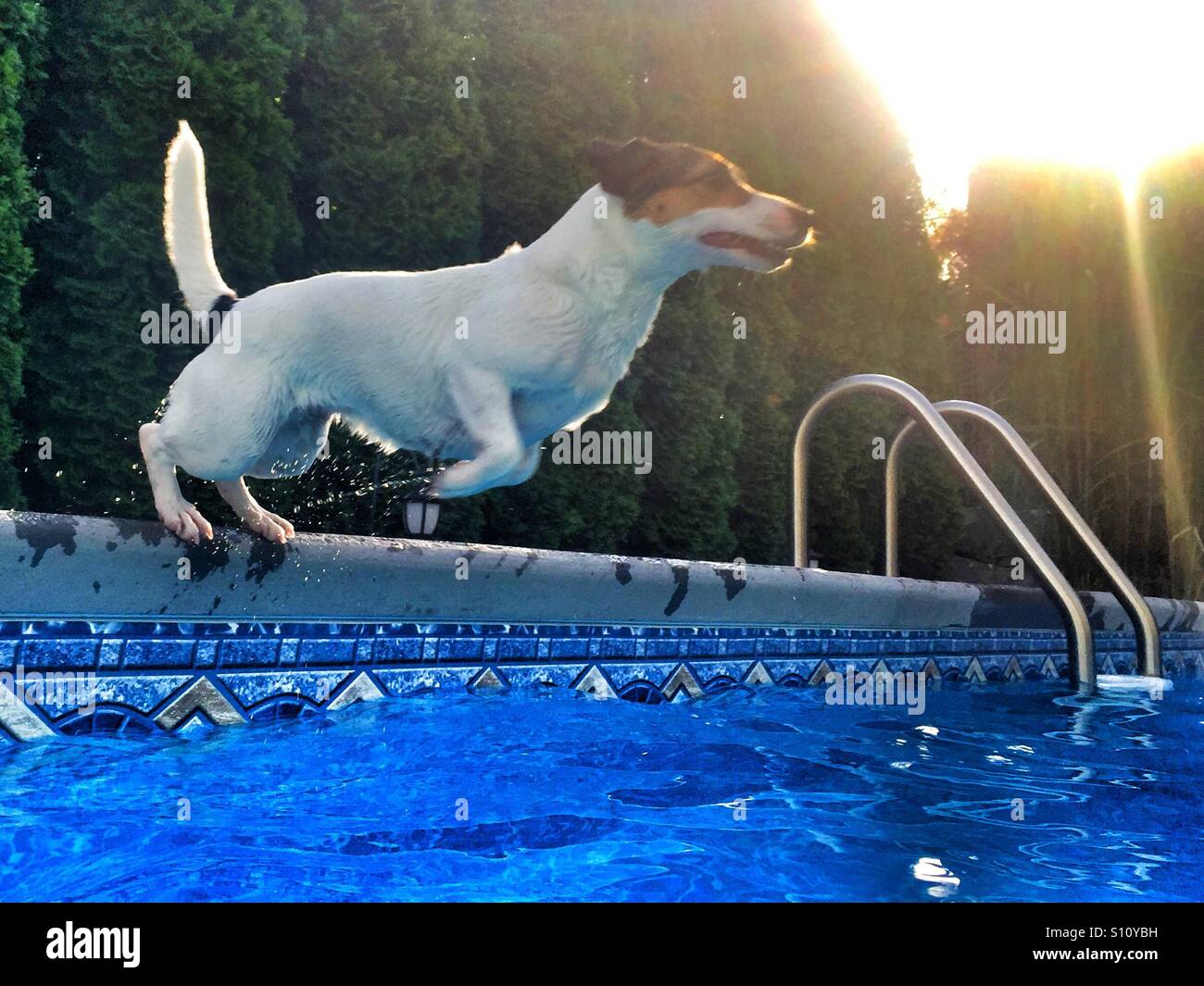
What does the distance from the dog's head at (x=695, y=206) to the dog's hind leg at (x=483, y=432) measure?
54 cm

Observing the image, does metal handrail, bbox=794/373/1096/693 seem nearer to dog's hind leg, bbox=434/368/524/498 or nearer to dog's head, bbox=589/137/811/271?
dog's head, bbox=589/137/811/271

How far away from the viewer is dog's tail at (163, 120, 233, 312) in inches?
117

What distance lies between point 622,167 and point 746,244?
360mm

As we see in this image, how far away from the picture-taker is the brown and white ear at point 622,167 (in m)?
2.85

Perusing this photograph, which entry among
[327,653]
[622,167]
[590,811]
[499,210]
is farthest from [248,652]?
[499,210]

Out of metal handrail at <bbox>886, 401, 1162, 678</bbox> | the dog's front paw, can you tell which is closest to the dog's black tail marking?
the dog's front paw

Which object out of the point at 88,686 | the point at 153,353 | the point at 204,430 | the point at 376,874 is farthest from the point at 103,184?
the point at 376,874

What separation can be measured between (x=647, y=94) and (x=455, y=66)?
Result: 1.66 m

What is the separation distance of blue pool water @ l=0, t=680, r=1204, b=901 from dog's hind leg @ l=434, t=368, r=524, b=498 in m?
0.56

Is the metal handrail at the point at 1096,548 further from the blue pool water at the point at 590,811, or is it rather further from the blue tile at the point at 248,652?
the blue tile at the point at 248,652

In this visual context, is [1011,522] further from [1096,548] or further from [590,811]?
[590,811]

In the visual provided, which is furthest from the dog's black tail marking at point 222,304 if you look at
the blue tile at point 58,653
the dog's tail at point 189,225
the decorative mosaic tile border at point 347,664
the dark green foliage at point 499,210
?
the dark green foliage at point 499,210

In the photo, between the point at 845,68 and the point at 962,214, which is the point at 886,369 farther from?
the point at 962,214

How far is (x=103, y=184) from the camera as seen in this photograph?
4801mm
